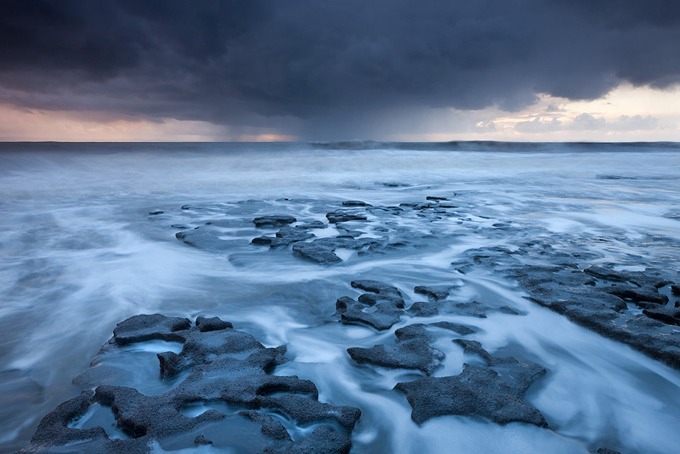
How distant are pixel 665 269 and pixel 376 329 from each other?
285 cm

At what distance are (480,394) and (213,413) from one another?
1.15 metres

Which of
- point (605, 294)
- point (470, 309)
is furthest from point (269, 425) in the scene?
point (605, 294)

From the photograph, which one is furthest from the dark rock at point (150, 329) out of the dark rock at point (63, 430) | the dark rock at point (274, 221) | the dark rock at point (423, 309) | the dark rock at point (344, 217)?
the dark rock at point (344, 217)

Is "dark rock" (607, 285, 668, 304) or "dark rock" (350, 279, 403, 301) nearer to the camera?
"dark rock" (607, 285, 668, 304)

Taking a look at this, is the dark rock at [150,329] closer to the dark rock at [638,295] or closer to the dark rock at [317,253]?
the dark rock at [317,253]

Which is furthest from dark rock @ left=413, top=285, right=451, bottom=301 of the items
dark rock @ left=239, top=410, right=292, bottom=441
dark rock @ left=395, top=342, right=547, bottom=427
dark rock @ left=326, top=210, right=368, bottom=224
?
dark rock @ left=326, top=210, right=368, bottom=224

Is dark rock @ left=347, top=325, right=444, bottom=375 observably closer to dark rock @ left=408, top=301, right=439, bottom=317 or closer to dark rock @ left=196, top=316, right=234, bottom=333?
dark rock @ left=408, top=301, right=439, bottom=317

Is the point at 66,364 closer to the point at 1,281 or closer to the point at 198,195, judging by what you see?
the point at 1,281

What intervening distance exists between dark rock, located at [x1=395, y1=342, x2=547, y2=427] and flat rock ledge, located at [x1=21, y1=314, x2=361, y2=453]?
311 millimetres

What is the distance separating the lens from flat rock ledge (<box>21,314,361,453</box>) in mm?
1670

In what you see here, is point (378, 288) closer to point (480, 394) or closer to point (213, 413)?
point (480, 394)

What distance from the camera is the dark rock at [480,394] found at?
1887mm


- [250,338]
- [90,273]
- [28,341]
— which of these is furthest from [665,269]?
[90,273]

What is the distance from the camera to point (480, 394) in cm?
200
